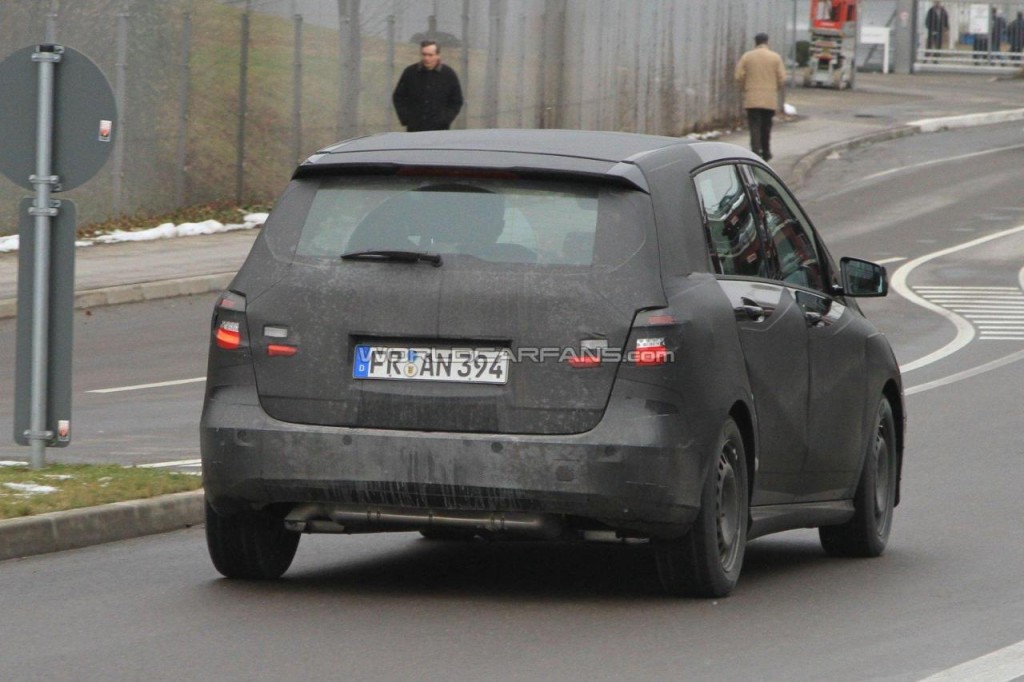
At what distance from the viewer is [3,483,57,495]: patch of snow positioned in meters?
9.26

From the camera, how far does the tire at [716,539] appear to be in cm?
755

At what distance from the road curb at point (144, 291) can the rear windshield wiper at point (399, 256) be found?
38.6ft

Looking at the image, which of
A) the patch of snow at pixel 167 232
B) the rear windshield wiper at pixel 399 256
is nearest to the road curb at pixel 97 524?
the rear windshield wiper at pixel 399 256

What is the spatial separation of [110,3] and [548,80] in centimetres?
1174

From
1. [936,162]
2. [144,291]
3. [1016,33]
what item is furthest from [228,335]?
[1016,33]

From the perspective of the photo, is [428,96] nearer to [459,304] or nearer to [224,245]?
[224,245]

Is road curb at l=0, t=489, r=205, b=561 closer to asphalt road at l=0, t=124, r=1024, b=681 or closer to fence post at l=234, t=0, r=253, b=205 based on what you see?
asphalt road at l=0, t=124, r=1024, b=681

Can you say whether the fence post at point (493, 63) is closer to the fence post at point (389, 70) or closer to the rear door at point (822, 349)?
the fence post at point (389, 70)

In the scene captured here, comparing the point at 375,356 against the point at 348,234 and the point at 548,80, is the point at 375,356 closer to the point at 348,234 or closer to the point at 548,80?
the point at 348,234

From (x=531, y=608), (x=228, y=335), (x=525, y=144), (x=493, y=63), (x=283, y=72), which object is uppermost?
(x=493, y=63)

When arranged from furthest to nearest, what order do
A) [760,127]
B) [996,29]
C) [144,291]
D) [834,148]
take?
[996,29]
[834,148]
[760,127]
[144,291]

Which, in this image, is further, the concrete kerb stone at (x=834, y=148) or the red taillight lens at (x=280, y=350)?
the concrete kerb stone at (x=834, y=148)

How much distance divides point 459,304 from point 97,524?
2359 millimetres

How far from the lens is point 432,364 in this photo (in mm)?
7383
